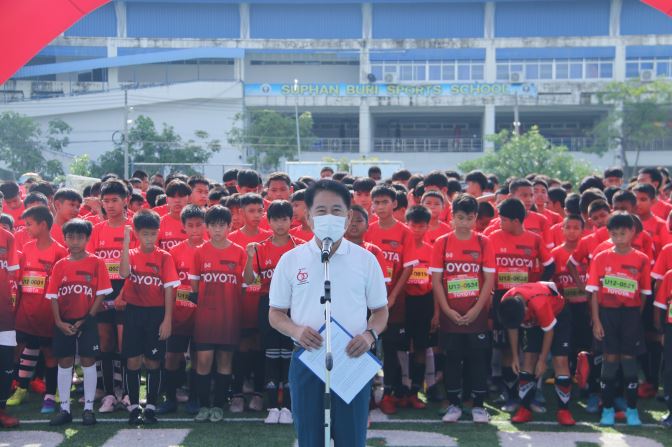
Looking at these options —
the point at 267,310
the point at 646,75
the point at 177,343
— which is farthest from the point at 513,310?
the point at 646,75

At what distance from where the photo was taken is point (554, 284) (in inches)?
259

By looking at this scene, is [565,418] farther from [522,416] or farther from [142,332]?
[142,332]

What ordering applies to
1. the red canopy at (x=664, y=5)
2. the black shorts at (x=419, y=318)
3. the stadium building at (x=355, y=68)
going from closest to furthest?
the red canopy at (x=664, y=5)
the black shorts at (x=419, y=318)
the stadium building at (x=355, y=68)

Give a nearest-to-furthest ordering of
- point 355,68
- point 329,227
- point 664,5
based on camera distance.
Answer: point 329,227, point 664,5, point 355,68

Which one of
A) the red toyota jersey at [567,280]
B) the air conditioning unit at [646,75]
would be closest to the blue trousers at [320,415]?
the red toyota jersey at [567,280]

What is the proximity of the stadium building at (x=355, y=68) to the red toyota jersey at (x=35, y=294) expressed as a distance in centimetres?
3930

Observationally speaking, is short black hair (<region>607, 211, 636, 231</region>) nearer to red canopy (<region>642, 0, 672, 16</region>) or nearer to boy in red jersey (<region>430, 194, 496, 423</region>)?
boy in red jersey (<region>430, 194, 496, 423</region>)

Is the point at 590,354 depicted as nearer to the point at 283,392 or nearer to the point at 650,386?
the point at 650,386

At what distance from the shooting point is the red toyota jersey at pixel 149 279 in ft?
21.3

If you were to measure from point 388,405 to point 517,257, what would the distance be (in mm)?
1630

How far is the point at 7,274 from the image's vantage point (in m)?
6.52

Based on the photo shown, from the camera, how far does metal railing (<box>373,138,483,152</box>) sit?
49031 mm

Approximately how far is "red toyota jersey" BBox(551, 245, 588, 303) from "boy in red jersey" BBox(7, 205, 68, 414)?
4.18 meters

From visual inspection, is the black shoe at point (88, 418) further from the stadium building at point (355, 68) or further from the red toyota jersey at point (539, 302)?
the stadium building at point (355, 68)
